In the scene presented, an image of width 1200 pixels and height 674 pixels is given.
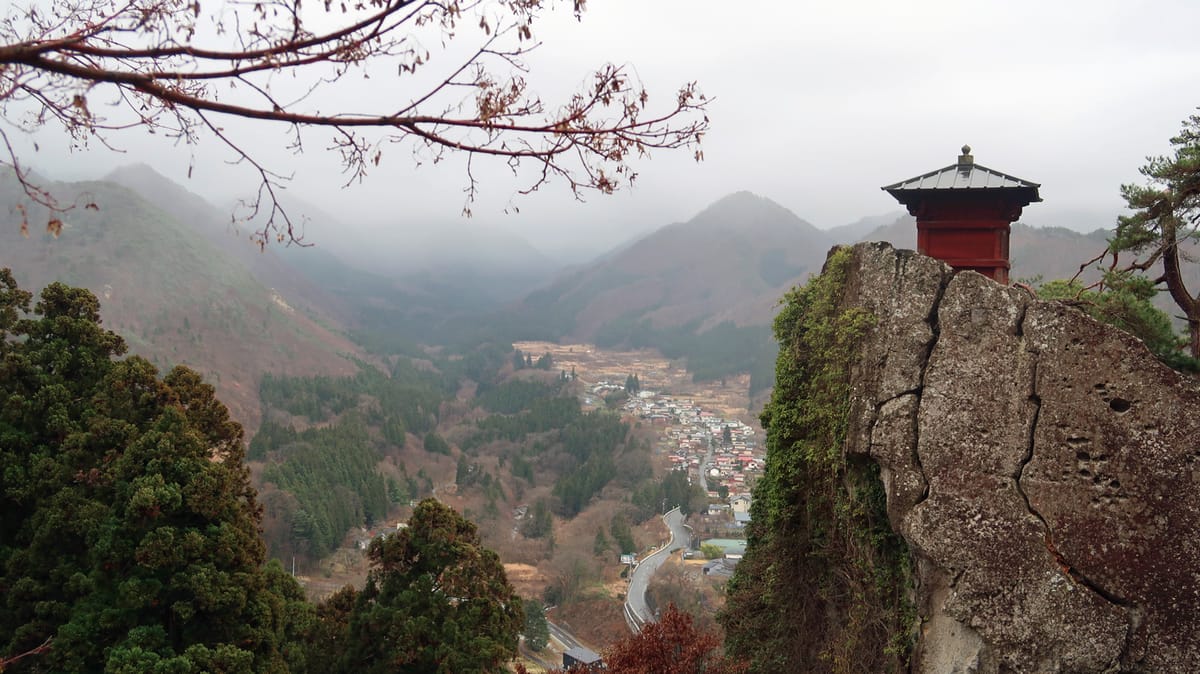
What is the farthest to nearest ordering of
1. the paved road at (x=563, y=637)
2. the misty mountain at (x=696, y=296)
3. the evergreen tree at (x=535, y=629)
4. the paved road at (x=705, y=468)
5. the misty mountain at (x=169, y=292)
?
1. the misty mountain at (x=696, y=296)
2. the misty mountain at (x=169, y=292)
3. the paved road at (x=705, y=468)
4. the paved road at (x=563, y=637)
5. the evergreen tree at (x=535, y=629)

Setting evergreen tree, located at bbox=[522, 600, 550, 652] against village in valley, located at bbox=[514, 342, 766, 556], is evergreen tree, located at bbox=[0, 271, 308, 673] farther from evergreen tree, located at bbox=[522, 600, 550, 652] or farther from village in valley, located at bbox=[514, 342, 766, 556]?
village in valley, located at bbox=[514, 342, 766, 556]

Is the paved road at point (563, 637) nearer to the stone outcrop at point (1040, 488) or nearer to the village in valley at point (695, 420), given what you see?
the village in valley at point (695, 420)

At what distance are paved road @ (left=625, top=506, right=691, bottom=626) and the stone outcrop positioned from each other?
26150 mm

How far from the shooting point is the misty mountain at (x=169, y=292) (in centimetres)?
7894

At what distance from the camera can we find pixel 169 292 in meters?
90.9

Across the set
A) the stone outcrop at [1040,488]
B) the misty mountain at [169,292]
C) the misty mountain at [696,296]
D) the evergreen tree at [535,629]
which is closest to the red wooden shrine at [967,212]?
the stone outcrop at [1040,488]

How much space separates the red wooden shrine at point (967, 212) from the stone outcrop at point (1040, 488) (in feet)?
7.99

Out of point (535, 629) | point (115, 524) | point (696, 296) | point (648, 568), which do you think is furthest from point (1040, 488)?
point (696, 296)

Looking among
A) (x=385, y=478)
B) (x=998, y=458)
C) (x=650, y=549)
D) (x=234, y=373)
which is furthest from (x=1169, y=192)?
(x=234, y=373)

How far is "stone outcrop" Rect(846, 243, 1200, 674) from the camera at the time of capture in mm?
5828

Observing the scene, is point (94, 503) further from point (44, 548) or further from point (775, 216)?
point (775, 216)

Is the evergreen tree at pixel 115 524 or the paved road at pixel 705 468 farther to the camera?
the paved road at pixel 705 468

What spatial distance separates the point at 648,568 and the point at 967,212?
39.8 meters

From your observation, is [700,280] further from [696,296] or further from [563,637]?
[563,637]
